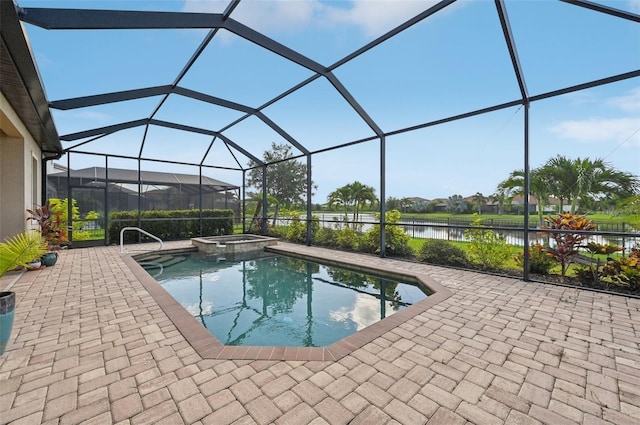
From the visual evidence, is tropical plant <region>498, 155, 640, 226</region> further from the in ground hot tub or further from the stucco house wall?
the stucco house wall

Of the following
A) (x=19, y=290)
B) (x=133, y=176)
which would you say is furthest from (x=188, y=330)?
(x=133, y=176)

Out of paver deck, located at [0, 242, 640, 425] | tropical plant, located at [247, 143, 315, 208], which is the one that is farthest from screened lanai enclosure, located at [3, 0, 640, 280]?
tropical plant, located at [247, 143, 315, 208]

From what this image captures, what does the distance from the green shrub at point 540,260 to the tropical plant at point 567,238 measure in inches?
4.3

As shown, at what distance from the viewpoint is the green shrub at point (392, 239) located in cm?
757

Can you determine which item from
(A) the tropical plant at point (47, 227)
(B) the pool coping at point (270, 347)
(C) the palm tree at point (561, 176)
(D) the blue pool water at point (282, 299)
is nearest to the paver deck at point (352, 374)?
(B) the pool coping at point (270, 347)

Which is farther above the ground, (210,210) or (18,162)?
(18,162)

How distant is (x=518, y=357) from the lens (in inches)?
97.8

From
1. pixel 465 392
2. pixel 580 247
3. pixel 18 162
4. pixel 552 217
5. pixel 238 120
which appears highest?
pixel 238 120

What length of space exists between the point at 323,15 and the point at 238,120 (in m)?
4.70

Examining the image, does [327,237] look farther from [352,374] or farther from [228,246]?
[352,374]

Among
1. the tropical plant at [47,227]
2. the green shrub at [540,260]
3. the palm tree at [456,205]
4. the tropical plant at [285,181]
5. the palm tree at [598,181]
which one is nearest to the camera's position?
the green shrub at [540,260]

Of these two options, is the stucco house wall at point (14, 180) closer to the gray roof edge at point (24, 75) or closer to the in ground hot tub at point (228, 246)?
the gray roof edge at point (24, 75)

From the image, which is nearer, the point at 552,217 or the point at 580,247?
the point at 580,247

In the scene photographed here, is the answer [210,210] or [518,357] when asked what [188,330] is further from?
[210,210]
